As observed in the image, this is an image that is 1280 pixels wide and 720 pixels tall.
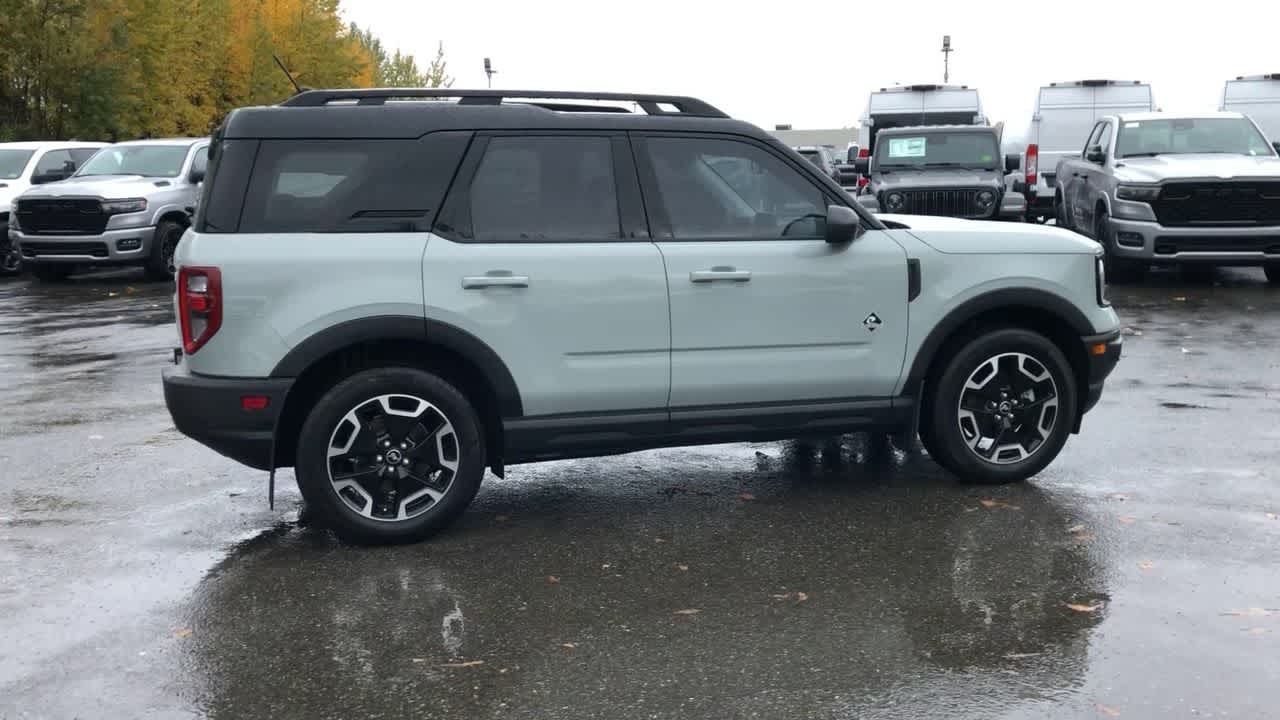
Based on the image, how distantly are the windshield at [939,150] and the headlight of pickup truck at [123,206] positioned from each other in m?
11.0

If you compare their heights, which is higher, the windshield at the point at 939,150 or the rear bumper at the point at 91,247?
the windshield at the point at 939,150

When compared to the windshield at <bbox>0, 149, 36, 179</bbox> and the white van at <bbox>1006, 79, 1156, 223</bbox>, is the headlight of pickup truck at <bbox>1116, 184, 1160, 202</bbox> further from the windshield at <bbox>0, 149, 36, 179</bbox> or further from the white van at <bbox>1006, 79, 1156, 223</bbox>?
the windshield at <bbox>0, 149, 36, 179</bbox>

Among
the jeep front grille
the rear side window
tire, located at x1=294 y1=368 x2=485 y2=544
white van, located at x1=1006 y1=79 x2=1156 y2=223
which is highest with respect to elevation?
white van, located at x1=1006 y1=79 x2=1156 y2=223

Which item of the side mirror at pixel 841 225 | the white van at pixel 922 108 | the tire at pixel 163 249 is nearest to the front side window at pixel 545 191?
the side mirror at pixel 841 225

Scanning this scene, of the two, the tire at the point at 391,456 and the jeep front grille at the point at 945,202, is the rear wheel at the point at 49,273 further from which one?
the tire at the point at 391,456

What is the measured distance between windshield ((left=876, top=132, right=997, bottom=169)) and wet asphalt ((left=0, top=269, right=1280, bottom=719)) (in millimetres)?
12988

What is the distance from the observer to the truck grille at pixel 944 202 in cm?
1991

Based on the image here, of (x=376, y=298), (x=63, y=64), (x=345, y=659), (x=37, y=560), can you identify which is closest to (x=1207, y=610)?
(x=345, y=659)

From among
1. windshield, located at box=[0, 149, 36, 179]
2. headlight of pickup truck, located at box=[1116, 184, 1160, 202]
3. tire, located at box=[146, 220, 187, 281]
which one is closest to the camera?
headlight of pickup truck, located at box=[1116, 184, 1160, 202]

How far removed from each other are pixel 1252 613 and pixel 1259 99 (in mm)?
25187

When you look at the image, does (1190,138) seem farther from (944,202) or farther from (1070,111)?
(1070,111)

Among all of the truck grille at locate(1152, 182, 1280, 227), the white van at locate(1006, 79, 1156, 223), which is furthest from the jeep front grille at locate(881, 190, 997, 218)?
the truck grille at locate(1152, 182, 1280, 227)

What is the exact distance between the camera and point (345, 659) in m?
4.53

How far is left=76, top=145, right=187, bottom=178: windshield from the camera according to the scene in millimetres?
20328
